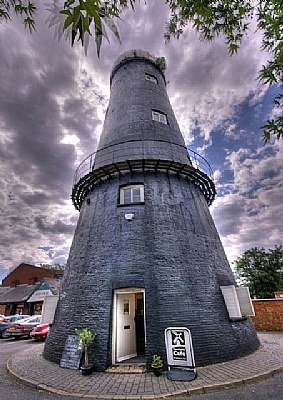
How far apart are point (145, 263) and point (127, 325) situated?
92.4 inches

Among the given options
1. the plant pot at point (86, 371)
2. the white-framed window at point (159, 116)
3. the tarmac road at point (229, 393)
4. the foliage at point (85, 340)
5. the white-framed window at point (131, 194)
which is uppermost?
the white-framed window at point (159, 116)

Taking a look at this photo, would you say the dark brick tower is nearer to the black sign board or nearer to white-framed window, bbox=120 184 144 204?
white-framed window, bbox=120 184 144 204

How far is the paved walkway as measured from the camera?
4.72 metres

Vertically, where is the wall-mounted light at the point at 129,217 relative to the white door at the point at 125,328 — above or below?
above

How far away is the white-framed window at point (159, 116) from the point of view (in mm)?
11879

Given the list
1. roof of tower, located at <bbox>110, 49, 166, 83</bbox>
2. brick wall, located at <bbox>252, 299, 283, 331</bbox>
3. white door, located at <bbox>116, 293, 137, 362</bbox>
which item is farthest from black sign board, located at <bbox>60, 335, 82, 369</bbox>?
roof of tower, located at <bbox>110, 49, 166, 83</bbox>

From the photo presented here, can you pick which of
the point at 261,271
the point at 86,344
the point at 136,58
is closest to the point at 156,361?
the point at 86,344

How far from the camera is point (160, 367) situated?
5676 mm

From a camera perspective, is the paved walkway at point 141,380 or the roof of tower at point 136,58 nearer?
the paved walkway at point 141,380

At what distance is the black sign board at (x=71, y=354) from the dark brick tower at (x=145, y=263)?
1.05ft

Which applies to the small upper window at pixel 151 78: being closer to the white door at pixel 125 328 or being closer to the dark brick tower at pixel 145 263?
the dark brick tower at pixel 145 263

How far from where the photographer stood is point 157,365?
567 centimetres

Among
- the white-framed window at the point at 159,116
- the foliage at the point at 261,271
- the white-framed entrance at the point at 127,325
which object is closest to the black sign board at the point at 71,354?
the white-framed entrance at the point at 127,325

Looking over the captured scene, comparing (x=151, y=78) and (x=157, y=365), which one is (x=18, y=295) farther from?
(x=151, y=78)
